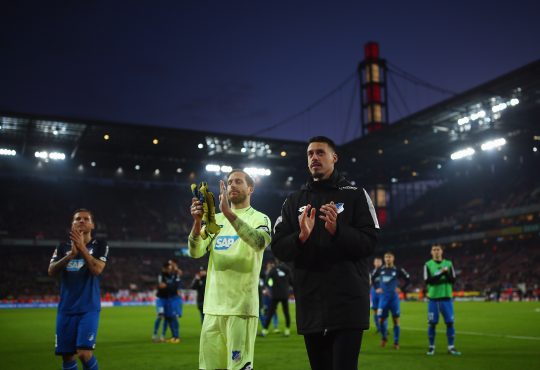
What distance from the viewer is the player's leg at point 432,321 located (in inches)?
474

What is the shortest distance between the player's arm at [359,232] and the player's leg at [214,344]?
1.89 metres

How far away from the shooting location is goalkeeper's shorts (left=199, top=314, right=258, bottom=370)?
510cm

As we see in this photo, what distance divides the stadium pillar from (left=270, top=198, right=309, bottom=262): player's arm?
70256 mm

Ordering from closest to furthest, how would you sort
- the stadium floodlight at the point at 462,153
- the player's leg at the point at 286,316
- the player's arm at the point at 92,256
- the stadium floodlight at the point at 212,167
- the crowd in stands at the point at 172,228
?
the player's arm at the point at 92,256
the player's leg at the point at 286,316
the crowd in stands at the point at 172,228
the stadium floodlight at the point at 462,153
the stadium floodlight at the point at 212,167

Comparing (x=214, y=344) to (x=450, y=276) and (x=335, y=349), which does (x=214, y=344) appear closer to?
(x=335, y=349)

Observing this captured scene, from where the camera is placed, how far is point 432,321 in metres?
12.2

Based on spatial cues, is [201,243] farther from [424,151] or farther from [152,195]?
[152,195]

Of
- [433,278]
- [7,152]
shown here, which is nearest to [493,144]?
[433,278]

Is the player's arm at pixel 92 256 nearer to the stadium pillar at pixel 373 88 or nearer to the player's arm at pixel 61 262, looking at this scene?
the player's arm at pixel 61 262

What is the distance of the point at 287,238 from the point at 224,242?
1.61 m

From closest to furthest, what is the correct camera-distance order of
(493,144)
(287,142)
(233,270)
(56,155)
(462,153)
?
(233,270)
(493,144)
(56,155)
(287,142)
(462,153)

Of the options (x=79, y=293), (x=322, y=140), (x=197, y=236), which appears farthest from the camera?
(x=79, y=293)

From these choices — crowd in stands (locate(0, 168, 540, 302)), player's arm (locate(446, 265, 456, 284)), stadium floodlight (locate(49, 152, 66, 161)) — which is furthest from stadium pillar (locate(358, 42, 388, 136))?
player's arm (locate(446, 265, 456, 284))

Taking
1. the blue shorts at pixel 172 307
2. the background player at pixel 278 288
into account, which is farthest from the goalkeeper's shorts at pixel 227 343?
the background player at pixel 278 288
